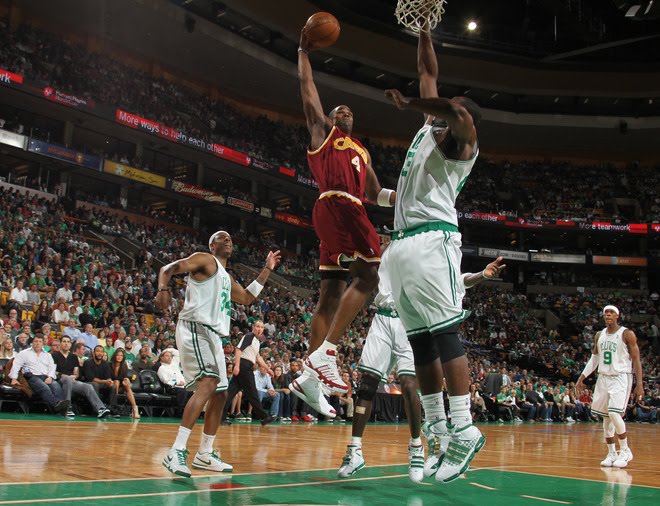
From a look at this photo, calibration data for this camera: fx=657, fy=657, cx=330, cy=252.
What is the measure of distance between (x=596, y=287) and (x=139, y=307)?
1260 inches

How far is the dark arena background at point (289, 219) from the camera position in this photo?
647cm

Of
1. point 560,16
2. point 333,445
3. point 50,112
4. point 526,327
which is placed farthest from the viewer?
point 526,327

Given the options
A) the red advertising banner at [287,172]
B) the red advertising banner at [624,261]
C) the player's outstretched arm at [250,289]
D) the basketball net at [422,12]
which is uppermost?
the red advertising banner at [287,172]

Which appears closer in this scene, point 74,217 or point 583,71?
point 74,217

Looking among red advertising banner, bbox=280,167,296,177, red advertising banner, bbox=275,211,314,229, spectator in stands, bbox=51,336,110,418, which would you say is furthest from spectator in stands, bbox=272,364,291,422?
red advertising banner, bbox=275,211,314,229

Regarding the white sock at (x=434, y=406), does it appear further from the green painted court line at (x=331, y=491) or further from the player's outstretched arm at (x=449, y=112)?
the player's outstretched arm at (x=449, y=112)

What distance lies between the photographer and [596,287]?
41062 millimetres

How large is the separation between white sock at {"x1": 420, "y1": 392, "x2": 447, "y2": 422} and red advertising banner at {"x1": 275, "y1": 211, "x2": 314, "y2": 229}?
2960 cm

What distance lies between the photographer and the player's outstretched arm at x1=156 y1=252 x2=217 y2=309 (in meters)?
5.57

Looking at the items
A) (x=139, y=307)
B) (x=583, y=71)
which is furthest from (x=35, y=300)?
(x=583, y=71)

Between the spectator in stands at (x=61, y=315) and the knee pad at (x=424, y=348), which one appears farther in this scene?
the spectator in stands at (x=61, y=315)

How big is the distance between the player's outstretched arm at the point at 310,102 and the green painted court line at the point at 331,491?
2.60 metres

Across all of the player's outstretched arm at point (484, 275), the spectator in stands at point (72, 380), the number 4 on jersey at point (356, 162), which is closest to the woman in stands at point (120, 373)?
the spectator in stands at point (72, 380)

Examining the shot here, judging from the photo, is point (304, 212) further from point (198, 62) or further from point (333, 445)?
point (333, 445)
